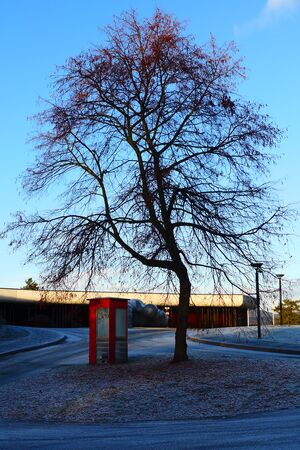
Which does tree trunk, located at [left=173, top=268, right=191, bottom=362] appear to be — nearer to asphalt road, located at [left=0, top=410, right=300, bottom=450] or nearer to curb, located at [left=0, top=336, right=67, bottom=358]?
asphalt road, located at [left=0, top=410, right=300, bottom=450]

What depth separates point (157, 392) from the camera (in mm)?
13094

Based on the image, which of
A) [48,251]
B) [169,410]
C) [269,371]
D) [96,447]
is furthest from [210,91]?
[96,447]

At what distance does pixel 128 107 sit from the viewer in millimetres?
16000

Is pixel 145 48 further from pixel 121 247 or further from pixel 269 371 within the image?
pixel 269 371

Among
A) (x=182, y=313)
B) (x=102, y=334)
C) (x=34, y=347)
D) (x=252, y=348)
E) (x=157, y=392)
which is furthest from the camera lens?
(x=34, y=347)

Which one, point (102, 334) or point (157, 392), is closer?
point (157, 392)

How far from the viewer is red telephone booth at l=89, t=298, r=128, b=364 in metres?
18.5

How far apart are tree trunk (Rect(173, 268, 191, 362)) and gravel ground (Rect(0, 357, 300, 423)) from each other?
1.13 feet

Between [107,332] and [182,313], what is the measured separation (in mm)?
3256

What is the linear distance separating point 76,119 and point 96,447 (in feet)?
32.3

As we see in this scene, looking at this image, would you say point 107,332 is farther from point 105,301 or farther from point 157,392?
point 157,392

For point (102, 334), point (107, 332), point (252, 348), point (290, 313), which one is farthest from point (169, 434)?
point (290, 313)

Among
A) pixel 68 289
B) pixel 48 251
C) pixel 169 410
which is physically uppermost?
pixel 48 251

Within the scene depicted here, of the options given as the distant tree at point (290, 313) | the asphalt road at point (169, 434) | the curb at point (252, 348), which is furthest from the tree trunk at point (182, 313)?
the distant tree at point (290, 313)
